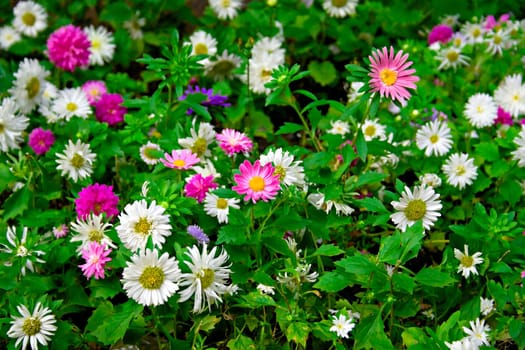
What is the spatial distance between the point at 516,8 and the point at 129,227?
260 cm

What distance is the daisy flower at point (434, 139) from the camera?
258 cm

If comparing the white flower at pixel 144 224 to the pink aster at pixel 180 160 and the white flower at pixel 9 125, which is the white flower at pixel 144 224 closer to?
the pink aster at pixel 180 160

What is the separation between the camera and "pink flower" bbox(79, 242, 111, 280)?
199cm

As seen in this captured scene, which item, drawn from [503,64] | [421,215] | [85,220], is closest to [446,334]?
[421,215]

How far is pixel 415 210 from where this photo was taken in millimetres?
2158

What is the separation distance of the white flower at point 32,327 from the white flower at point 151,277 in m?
0.33

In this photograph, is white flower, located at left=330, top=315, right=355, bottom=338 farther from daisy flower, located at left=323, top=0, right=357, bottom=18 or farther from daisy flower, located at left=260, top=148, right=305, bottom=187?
daisy flower, located at left=323, top=0, right=357, bottom=18

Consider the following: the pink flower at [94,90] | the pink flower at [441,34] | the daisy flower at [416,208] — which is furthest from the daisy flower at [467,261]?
the pink flower at [94,90]

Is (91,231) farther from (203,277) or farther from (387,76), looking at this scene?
(387,76)

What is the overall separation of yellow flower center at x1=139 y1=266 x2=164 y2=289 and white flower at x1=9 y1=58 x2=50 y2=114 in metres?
1.38

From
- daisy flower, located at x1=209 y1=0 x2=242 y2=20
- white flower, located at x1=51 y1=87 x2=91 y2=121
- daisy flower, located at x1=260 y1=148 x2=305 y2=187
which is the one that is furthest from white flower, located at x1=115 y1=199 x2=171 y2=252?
daisy flower, located at x1=209 y1=0 x2=242 y2=20

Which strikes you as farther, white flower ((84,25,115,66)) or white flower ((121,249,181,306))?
white flower ((84,25,115,66))

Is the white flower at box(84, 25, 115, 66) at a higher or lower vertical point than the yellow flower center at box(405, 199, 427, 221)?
higher

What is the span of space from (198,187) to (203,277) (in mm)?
363
